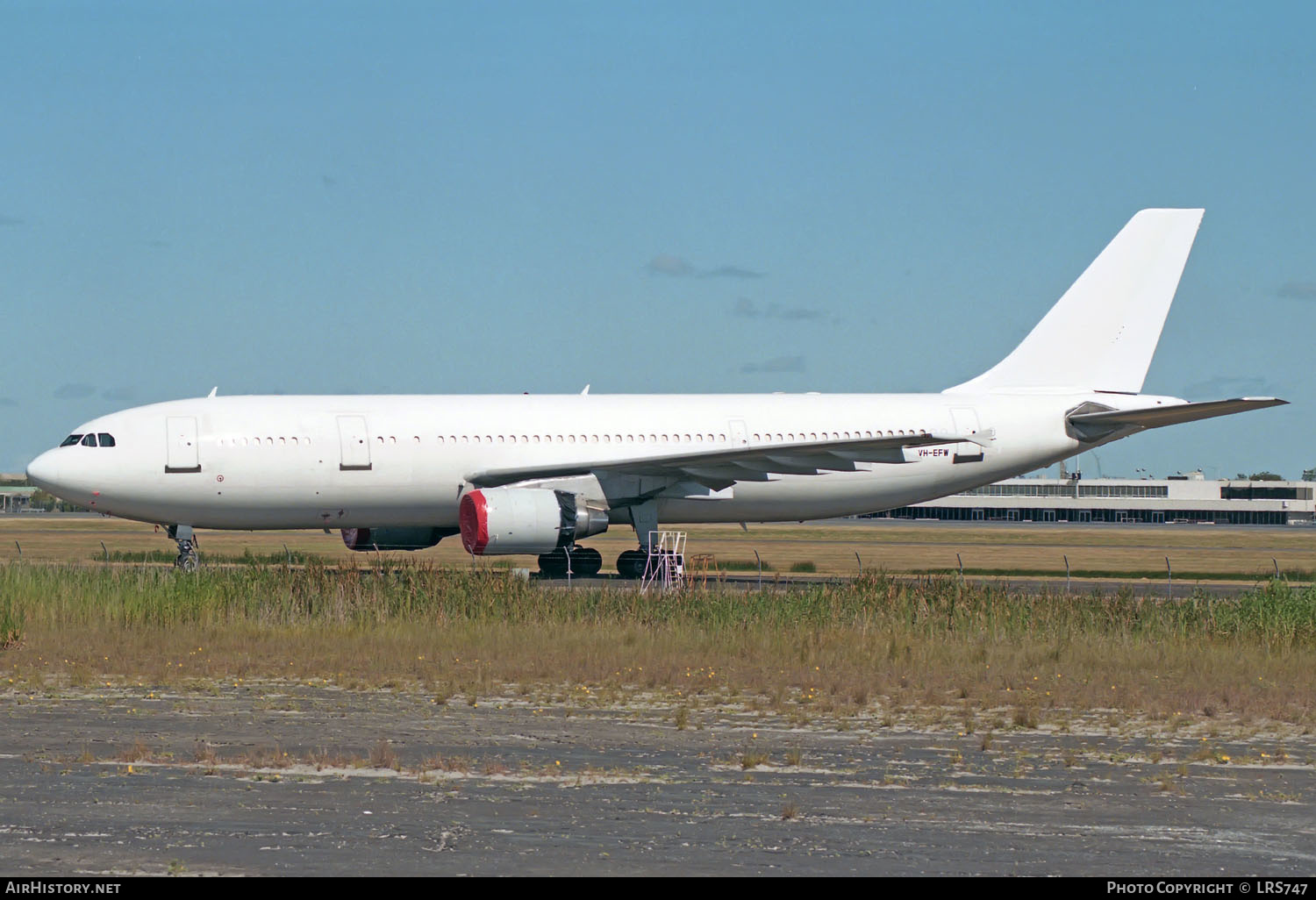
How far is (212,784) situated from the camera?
10.4m

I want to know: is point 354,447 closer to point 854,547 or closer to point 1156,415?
point 1156,415

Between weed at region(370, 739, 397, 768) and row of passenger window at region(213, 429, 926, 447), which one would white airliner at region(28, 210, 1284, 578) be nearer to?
row of passenger window at region(213, 429, 926, 447)

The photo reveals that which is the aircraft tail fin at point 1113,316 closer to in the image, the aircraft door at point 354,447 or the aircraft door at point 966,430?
the aircraft door at point 966,430

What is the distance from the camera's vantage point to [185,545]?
31094mm

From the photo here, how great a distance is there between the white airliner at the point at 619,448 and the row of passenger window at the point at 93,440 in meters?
0.04

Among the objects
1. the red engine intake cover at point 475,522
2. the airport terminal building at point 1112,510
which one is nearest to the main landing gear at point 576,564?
the red engine intake cover at point 475,522

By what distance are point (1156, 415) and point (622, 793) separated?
86.6 feet

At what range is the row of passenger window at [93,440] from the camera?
31.3 metres

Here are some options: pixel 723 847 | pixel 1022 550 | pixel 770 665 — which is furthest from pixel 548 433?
pixel 723 847

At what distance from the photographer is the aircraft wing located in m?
30.6

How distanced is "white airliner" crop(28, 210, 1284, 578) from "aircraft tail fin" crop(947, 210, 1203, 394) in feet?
0.14

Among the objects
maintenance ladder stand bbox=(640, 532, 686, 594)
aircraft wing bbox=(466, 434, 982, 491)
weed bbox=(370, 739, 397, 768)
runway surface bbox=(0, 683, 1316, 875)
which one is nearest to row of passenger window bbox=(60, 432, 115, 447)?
aircraft wing bbox=(466, 434, 982, 491)

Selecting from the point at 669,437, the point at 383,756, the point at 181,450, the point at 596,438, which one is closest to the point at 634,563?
the point at 596,438
